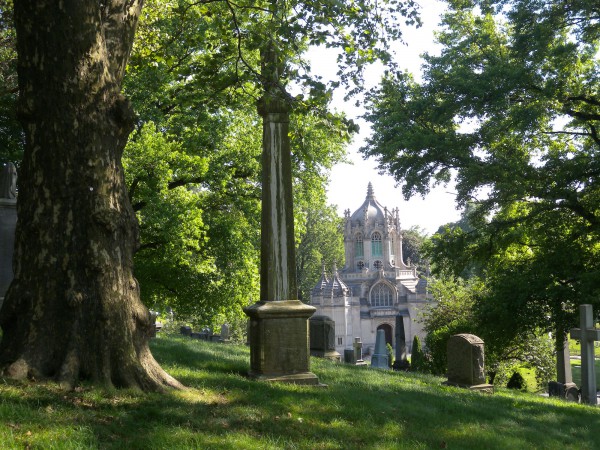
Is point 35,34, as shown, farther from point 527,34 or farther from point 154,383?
point 527,34

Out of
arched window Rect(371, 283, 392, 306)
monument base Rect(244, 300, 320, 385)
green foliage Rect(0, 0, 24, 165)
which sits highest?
green foliage Rect(0, 0, 24, 165)

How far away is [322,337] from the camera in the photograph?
13.6 m

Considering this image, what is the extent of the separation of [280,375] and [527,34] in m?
11.9

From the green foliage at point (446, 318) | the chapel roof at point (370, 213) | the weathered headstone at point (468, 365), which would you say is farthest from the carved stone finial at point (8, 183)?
the chapel roof at point (370, 213)

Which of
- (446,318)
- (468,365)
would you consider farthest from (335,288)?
(468,365)

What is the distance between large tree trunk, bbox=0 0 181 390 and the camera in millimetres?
5051

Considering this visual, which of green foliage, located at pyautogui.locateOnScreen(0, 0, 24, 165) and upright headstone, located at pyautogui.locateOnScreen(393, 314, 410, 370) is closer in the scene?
green foliage, located at pyautogui.locateOnScreen(0, 0, 24, 165)

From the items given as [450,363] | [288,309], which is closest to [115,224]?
[288,309]

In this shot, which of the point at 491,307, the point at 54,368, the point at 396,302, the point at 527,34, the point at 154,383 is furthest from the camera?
the point at 396,302

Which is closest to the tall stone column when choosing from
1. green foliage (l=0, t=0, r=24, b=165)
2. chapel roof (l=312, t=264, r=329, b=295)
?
green foliage (l=0, t=0, r=24, b=165)

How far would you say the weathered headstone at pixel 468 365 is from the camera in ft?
32.5

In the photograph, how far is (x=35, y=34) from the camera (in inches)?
206

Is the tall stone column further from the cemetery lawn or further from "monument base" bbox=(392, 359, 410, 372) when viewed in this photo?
"monument base" bbox=(392, 359, 410, 372)

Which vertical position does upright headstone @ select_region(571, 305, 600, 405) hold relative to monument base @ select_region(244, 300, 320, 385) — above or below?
below
